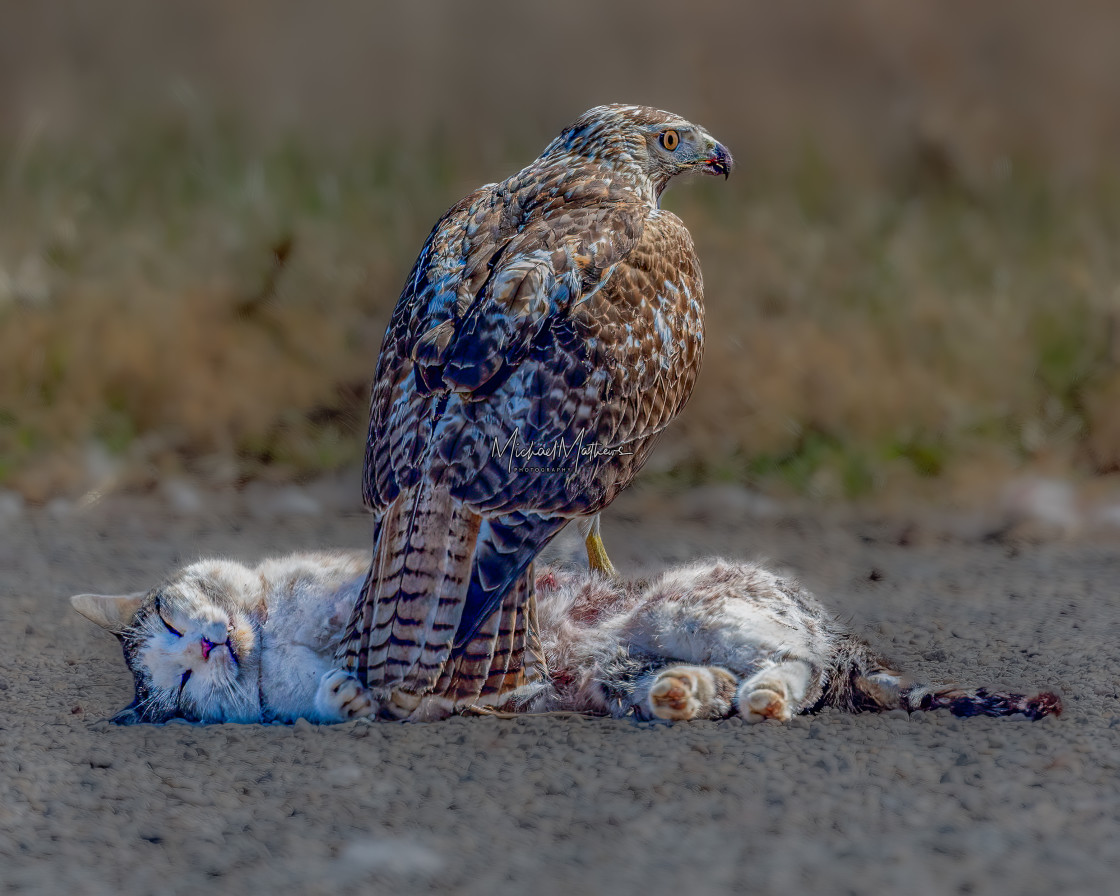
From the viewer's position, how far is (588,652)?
12.2 ft

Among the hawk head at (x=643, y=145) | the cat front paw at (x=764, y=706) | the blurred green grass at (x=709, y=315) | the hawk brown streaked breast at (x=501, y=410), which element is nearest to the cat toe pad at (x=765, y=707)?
the cat front paw at (x=764, y=706)

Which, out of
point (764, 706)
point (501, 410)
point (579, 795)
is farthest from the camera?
point (501, 410)

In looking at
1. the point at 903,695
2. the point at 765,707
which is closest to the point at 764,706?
the point at 765,707

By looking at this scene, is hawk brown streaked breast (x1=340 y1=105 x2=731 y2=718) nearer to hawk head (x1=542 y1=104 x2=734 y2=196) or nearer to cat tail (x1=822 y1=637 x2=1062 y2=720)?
hawk head (x1=542 y1=104 x2=734 y2=196)

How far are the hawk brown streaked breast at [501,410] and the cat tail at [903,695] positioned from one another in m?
0.79

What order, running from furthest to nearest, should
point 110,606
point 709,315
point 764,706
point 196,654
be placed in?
point 709,315, point 110,606, point 196,654, point 764,706

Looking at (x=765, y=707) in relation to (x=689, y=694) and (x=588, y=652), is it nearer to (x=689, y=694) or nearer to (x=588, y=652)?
(x=689, y=694)

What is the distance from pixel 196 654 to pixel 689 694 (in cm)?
136

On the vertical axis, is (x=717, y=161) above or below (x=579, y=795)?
above

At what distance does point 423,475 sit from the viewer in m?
3.44

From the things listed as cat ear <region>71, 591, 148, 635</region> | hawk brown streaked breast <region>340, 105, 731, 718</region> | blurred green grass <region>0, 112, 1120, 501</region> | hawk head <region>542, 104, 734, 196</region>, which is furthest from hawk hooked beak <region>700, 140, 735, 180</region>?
blurred green grass <region>0, 112, 1120, 501</region>

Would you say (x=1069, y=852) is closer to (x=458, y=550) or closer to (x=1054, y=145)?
(x=458, y=550)

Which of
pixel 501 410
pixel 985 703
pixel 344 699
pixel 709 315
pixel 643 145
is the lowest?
pixel 344 699

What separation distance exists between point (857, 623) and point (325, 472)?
10.0ft
